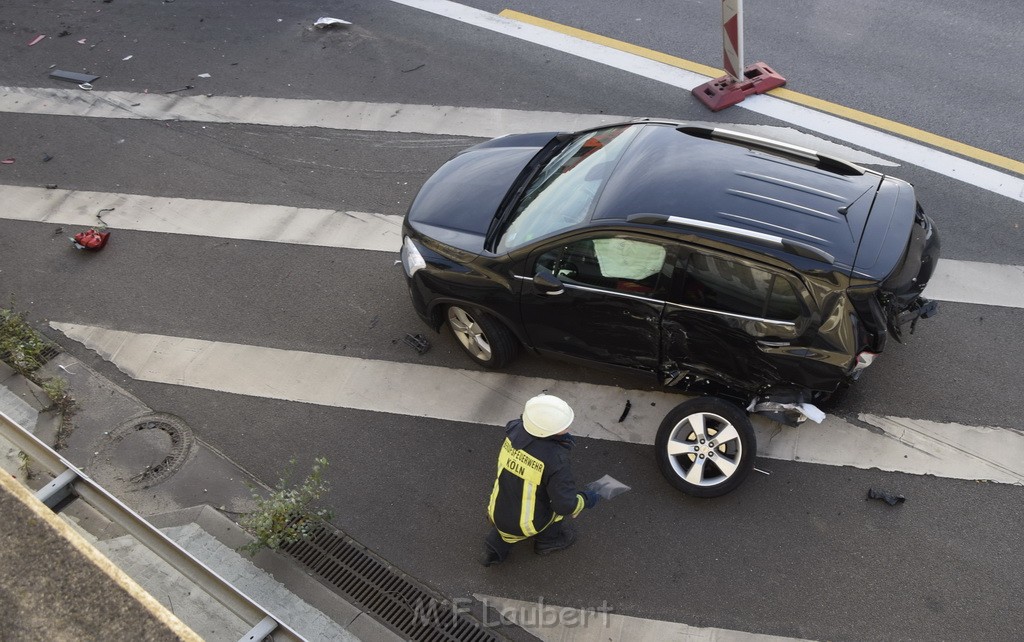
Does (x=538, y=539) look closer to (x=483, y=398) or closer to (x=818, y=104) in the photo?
(x=483, y=398)

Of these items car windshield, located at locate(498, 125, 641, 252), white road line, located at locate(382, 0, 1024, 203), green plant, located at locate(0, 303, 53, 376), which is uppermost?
car windshield, located at locate(498, 125, 641, 252)

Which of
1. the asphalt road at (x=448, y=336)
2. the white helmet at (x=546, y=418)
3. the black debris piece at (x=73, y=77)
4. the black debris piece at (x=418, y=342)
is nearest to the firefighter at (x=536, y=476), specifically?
the white helmet at (x=546, y=418)

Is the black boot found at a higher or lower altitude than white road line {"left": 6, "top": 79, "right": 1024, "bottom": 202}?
lower

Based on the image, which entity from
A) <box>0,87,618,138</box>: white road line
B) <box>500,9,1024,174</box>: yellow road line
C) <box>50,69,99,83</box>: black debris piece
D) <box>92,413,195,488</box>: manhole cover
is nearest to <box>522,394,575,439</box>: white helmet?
<box>92,413,195,488</box>: manhole cover

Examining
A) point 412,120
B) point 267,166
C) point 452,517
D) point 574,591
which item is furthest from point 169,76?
point 574,591

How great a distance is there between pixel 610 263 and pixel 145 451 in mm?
3844

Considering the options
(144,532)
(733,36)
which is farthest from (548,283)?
(733,36)

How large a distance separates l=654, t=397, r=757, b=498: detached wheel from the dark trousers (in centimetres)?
88

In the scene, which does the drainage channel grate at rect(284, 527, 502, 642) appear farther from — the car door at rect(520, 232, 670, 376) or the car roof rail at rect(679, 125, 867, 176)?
the car roof rail at rect(679, 125, 867, 176)

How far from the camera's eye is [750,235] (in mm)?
5387

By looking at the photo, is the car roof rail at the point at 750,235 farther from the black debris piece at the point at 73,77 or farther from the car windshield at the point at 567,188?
the black debris piece at the point at 73,77

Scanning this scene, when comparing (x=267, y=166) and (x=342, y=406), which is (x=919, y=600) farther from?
(x=267, y=166)

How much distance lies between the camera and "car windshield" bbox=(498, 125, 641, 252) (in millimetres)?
6125

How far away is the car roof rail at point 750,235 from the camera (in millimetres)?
5309
